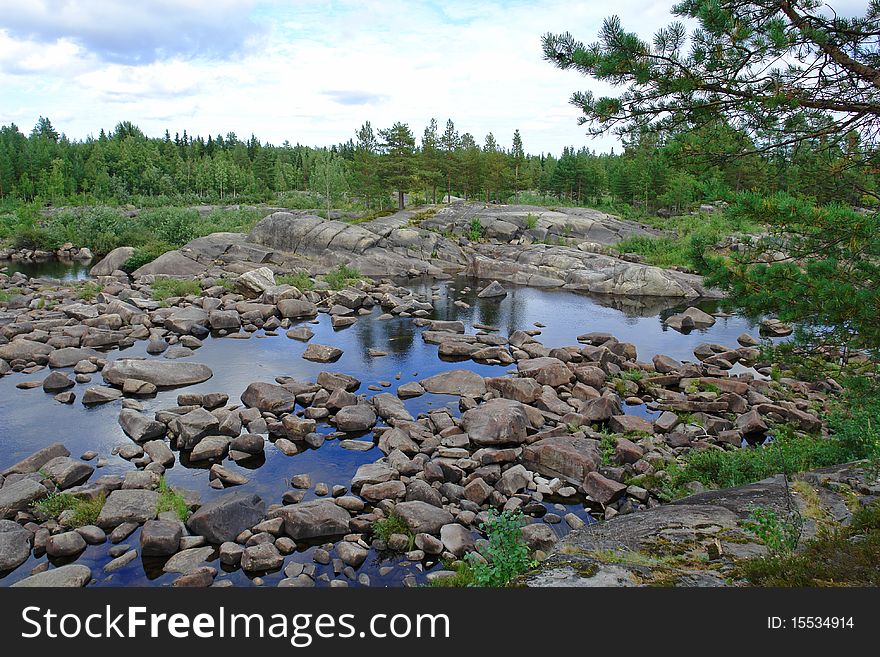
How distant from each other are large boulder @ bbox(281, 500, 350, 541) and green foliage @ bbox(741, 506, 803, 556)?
6.82 m

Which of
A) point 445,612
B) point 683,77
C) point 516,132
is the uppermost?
point 516,132

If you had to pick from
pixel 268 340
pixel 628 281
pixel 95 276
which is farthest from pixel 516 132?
pixel 268 340

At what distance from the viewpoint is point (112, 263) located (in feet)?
128

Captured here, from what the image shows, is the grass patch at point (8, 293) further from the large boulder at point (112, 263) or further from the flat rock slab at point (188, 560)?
the flat rock slab at point (188, 560)

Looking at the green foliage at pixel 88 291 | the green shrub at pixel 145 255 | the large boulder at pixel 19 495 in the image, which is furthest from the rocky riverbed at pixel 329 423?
the green shrub at pixel 145 255

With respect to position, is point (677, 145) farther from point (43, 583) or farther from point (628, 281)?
point (628, 281)

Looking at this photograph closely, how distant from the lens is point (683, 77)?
6.89m

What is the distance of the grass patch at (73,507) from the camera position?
35.1ft

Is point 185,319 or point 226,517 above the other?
point 185,319

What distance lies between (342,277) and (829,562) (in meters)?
33.2

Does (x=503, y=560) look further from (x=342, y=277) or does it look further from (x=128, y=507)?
(x=342, y=277)

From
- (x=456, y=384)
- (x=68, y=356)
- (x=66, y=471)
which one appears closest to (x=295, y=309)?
(x=68, y=356)

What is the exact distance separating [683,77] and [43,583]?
1144cm

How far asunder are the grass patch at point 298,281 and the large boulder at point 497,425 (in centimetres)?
2112
